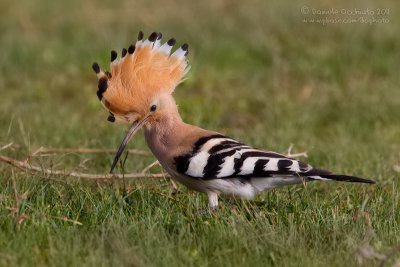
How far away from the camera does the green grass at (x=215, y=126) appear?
11.5 feet

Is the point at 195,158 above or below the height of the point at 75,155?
above

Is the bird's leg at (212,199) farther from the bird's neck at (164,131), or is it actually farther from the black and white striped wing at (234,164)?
the bird's neck at (164,131)

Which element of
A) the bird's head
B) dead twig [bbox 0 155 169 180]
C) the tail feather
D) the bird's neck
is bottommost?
dead twig [bbox 0 155 169 180]

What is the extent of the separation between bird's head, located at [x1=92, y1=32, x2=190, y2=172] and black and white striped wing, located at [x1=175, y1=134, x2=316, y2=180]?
35cm

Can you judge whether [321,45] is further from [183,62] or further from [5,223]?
[5,223]

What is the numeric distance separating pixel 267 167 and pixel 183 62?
2.59 ft

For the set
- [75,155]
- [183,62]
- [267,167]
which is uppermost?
[183,62]

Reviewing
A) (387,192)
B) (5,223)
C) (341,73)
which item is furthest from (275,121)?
(5,223)

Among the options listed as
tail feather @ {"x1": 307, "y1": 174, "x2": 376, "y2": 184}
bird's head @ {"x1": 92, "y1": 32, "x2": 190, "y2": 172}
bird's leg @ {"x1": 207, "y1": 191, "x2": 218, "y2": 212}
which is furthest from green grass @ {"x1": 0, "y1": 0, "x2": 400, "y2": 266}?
bird's head @ {"x1": 92, "y1": 32, "x2": 190, "y2": 172}

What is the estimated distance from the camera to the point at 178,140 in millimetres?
4176

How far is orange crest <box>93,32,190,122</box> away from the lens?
165 inches

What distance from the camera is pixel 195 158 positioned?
13.1 ft

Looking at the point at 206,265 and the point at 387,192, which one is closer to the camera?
the point at 206,265

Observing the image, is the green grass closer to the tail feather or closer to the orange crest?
the tail feather
